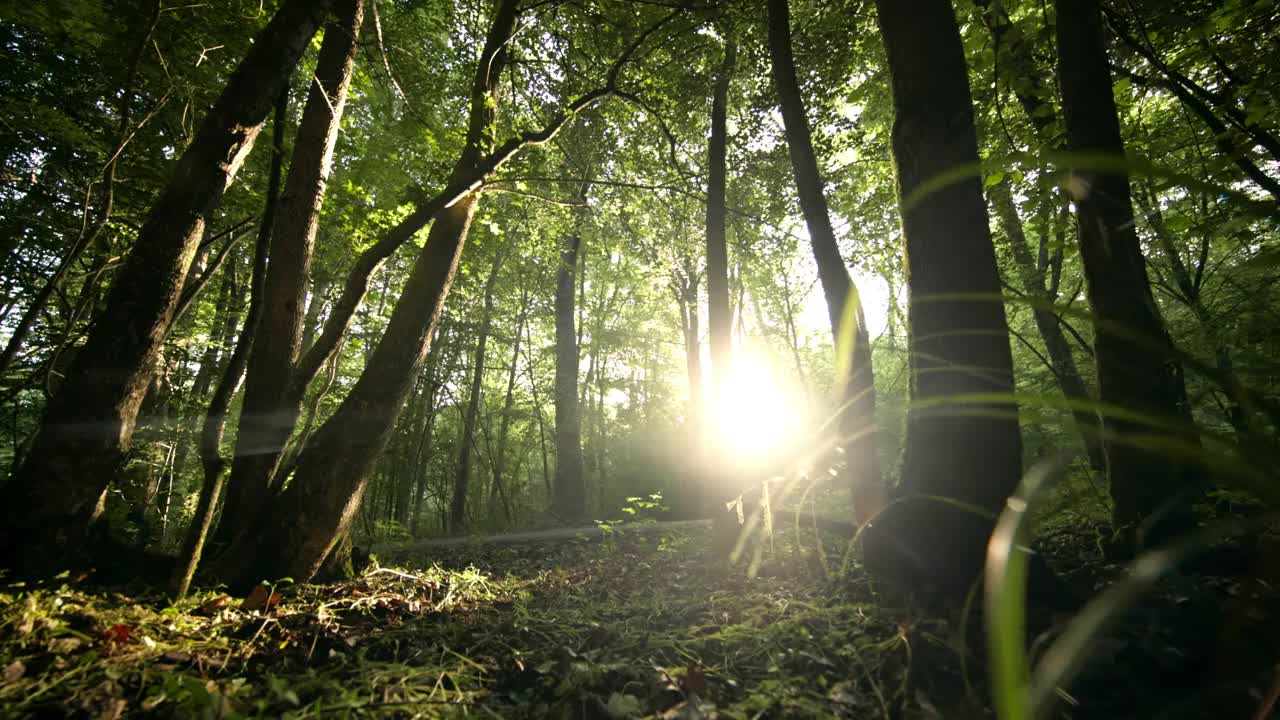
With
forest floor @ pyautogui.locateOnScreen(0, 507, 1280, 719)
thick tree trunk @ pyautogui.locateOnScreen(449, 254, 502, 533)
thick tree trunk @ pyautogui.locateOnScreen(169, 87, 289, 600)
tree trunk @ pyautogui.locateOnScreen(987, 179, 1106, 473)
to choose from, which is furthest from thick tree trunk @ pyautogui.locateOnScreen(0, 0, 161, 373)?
thick tree trunk @ pyautogui.locateOnScreen(449, 254, 502, 533)

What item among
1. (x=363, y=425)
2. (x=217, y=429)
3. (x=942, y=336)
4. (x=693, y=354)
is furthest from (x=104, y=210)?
(x=693, y=354)

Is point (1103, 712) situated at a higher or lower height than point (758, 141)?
lower

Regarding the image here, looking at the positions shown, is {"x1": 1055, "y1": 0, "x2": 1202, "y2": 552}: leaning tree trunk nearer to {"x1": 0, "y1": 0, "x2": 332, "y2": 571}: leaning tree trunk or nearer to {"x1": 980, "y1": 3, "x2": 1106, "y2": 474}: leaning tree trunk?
{"x1": 980, "y1": 3, "x2": 1106, "y2": 474}: leaning tree trunk

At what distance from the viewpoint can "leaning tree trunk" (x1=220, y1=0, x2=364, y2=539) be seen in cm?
283

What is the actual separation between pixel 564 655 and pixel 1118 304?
3093 millimetres

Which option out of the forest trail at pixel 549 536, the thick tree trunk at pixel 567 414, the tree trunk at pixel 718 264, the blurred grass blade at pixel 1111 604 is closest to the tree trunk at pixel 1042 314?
the tree trunk at pixel 718 264

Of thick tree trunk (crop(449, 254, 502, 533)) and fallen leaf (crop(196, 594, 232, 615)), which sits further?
thick tree trunk (crop(449, 254, 502, 533))

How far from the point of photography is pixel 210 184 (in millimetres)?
2246

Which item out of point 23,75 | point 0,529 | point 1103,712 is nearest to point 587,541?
point 0,529

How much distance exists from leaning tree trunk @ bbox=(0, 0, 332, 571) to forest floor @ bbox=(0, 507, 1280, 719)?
0.28m

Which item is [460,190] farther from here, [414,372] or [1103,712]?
[1103,712]

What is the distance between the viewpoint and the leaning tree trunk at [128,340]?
1938mm

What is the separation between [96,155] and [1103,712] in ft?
26.4

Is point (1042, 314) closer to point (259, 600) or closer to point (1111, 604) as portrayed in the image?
point (1111, 604)
